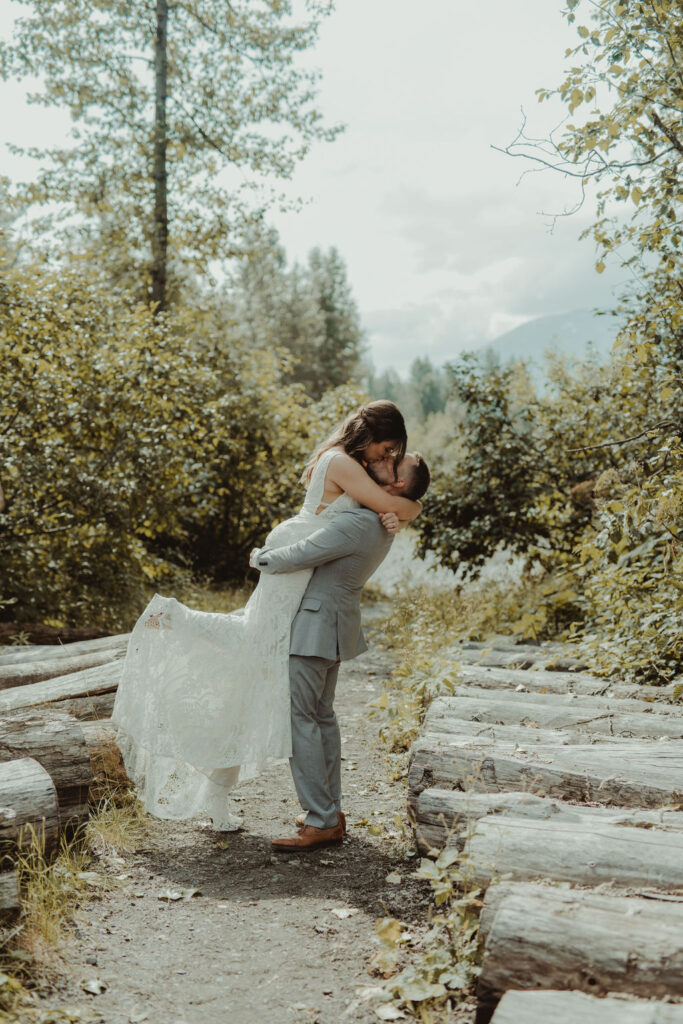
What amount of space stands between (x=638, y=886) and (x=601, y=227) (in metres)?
4.73

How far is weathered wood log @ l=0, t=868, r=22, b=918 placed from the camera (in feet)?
11.1

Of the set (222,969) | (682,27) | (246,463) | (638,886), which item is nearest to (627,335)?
(682,27)

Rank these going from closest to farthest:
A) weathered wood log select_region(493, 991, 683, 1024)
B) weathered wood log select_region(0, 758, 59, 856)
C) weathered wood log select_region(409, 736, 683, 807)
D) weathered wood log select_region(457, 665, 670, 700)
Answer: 1. weathered wood log select_region(493, 991, 683, 1024)
2. weathered wood log select_region(0, 758, 59, 856)
3. weathered wood log select_region(409, 736, 683, 807)
4. weathered wood log select_region(457, 665, 670, 700)

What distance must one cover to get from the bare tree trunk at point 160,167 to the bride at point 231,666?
421 inches

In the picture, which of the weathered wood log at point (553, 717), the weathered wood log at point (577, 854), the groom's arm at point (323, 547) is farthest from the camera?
the weathered wood log at point (553, 717)

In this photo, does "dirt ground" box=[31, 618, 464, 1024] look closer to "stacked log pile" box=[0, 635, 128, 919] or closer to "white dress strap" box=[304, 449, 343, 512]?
"stacked log pile" box=[0, 635, 128, 919]

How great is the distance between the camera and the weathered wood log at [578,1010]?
2.26 metres

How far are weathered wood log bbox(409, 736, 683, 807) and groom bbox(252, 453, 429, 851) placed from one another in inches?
21.0

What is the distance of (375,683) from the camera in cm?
917

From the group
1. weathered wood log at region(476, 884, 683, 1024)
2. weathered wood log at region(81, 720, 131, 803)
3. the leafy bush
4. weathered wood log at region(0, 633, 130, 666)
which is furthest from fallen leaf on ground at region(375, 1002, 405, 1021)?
the leafy bush

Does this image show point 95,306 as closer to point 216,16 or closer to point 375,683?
point 375,683

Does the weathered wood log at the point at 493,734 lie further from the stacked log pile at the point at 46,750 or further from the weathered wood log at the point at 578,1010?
the weathered wood log at the point at 578,1010


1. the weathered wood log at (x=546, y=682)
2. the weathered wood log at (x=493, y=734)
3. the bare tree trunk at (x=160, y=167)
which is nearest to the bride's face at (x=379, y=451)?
the weathered wood log at (x=493, y=734)

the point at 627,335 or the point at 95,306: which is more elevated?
the point at 95,306
